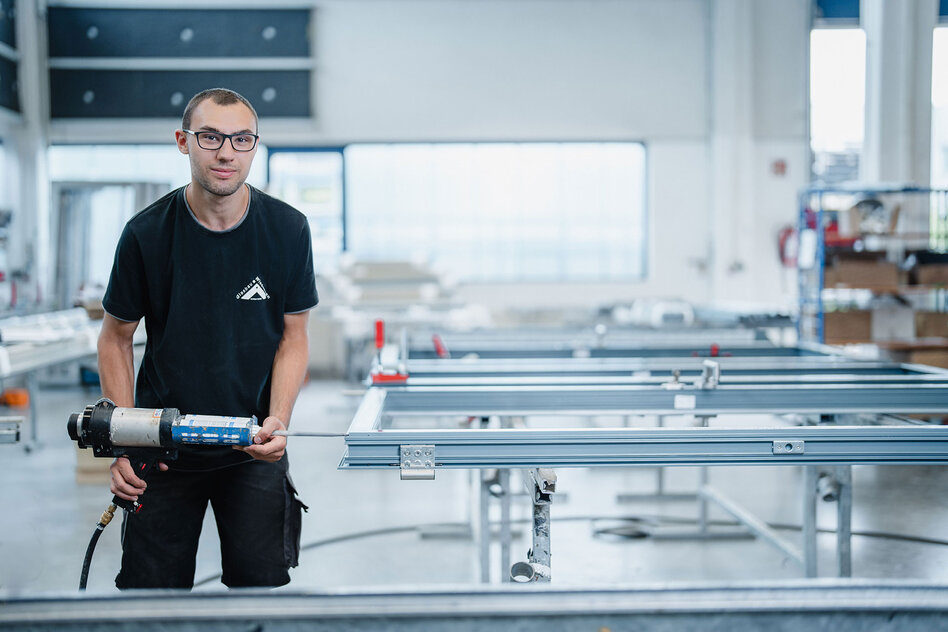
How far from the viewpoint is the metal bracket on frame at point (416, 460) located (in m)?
1.44

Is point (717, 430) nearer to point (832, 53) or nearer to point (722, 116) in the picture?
point (722, 116)

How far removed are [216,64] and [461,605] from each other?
24.6 ft

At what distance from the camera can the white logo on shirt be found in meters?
1.55

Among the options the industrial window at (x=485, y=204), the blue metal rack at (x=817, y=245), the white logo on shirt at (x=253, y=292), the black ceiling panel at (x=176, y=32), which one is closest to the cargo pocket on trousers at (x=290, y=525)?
the white logo on shirt at (x=253, y=292)

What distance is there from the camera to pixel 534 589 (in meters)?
0.86

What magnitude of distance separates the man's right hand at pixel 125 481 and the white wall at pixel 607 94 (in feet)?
20.6

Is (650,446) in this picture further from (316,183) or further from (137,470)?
(316,183)

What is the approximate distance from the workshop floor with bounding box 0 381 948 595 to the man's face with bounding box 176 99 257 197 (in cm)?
131

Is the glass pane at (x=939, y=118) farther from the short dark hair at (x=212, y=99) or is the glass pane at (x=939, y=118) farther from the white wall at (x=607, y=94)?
the short dark hair at (x=212, y=99)

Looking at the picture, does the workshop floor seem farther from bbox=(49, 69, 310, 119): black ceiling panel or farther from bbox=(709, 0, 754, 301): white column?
bbox=(49, 69, 310, 119): black ceiling panel

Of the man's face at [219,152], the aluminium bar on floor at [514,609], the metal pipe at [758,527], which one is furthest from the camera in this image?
the metal pipe at [758,527]

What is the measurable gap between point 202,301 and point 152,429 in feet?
0.97

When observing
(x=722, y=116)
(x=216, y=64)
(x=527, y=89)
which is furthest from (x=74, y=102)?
(x=722, y=116)

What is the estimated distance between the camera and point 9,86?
23.2 feet
